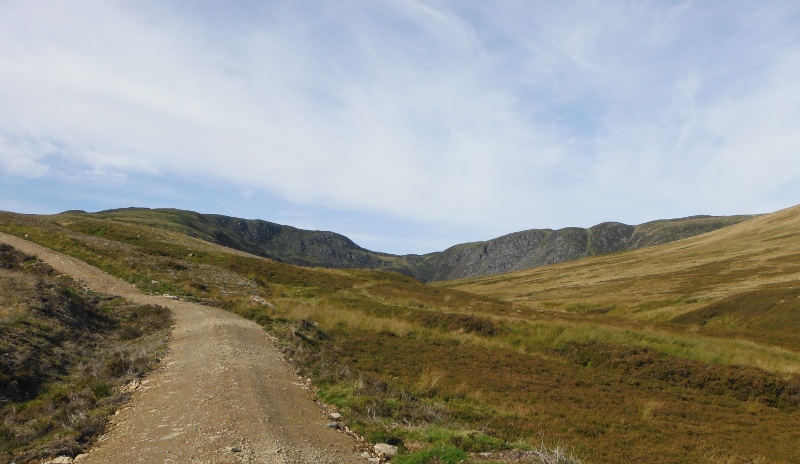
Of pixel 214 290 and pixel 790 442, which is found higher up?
pixel 214 290

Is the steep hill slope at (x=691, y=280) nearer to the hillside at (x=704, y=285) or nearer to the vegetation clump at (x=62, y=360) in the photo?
the hillside at (x=704, y=285)

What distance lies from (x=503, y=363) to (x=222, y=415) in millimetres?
15628

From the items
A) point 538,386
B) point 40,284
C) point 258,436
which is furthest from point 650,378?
point 40,284

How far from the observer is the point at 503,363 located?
864 inches

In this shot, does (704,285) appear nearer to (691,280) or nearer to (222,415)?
(691,280)

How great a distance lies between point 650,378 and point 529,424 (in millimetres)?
12755

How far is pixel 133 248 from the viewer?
147 ft

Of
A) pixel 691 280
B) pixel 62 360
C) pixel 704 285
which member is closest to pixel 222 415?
pixel 62 360

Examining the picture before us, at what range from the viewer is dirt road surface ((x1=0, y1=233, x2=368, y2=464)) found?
26.5ft

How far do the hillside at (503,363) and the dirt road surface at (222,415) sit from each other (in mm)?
1131

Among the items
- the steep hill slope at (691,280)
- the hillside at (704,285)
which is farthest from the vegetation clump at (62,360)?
the steep hill slope at (691,280)

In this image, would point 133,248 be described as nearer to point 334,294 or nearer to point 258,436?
point 334,294

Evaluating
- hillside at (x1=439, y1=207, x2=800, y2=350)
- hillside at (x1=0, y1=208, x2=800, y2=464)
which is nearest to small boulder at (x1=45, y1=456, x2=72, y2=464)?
hillside at (x1=0, y1=208, x2=800, y2=464)

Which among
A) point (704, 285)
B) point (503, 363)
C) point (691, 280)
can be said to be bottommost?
point (503, 363)
